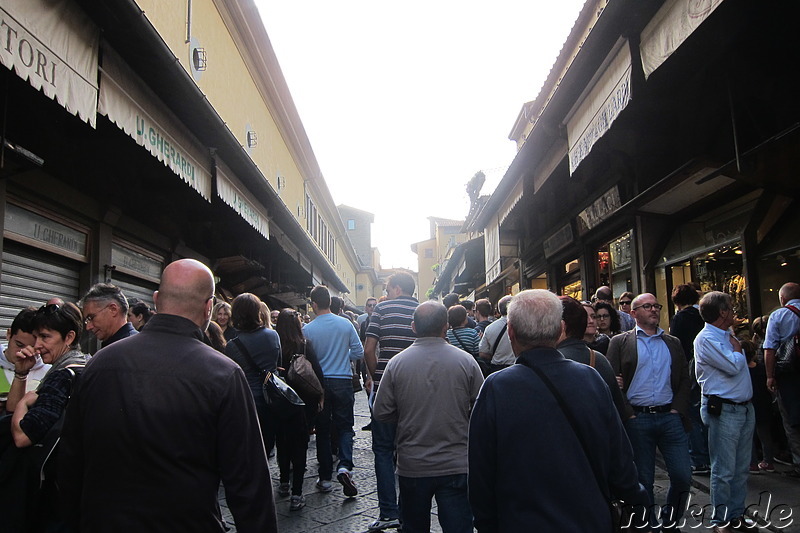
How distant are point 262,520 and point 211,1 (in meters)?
11.2

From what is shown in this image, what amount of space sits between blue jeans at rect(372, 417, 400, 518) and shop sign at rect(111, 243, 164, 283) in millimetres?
4661

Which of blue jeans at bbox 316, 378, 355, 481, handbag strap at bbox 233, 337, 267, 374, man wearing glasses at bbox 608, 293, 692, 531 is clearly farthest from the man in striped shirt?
man wearing glasses at bbox 608, 293, 692, 531

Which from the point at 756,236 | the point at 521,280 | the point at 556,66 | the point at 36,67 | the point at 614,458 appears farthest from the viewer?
the point at 521,280

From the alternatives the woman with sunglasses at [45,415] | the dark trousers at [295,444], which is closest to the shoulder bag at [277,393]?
the dark trousers at [295,444]

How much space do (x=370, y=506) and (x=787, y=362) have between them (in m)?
4.05

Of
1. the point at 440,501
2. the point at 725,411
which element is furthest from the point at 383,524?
the point at 725,411

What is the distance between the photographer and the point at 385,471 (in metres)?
4.48

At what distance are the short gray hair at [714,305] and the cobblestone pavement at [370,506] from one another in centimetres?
156

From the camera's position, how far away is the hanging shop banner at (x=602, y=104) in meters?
5.44

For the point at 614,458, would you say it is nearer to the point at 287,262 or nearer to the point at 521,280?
the point at 287,262

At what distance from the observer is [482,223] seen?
15.6m

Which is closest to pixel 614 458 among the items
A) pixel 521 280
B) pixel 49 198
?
pixel 49 198

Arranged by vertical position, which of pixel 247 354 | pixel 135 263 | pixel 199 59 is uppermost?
pixel 199 59

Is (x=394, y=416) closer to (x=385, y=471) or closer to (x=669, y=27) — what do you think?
(x=385, y=471)
